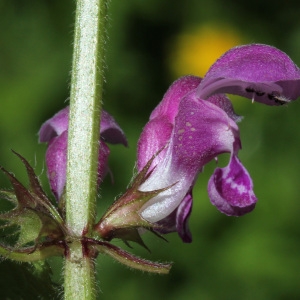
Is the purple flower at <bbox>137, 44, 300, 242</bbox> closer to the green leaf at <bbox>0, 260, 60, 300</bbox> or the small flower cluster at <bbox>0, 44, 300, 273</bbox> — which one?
the small flower cluster at <bbox>0, 44, 300, 273</bbox>

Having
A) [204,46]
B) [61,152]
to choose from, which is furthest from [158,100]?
[61,152]

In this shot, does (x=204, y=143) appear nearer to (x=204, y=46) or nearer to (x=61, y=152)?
(x=61, y=152)

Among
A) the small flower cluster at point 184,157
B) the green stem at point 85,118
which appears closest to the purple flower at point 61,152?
the small flower cluster at point 184,157

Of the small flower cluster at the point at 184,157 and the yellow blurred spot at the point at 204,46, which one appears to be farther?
the yellow blurred spot at the point at 204,46

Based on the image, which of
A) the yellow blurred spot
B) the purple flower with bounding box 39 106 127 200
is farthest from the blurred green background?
the purple flower with bounding box 39 106 127 200

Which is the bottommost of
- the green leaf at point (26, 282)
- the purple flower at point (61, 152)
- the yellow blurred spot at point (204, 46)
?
the green leaf at point (26, 282)

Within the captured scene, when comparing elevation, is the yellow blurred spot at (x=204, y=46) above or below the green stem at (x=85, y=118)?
above

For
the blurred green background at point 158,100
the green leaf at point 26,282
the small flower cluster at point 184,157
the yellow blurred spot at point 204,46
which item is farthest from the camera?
the yellow blurred spot at point 204,46

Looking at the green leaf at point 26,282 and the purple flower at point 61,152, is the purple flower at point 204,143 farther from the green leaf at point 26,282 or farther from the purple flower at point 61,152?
the green leaf at point 26,282
